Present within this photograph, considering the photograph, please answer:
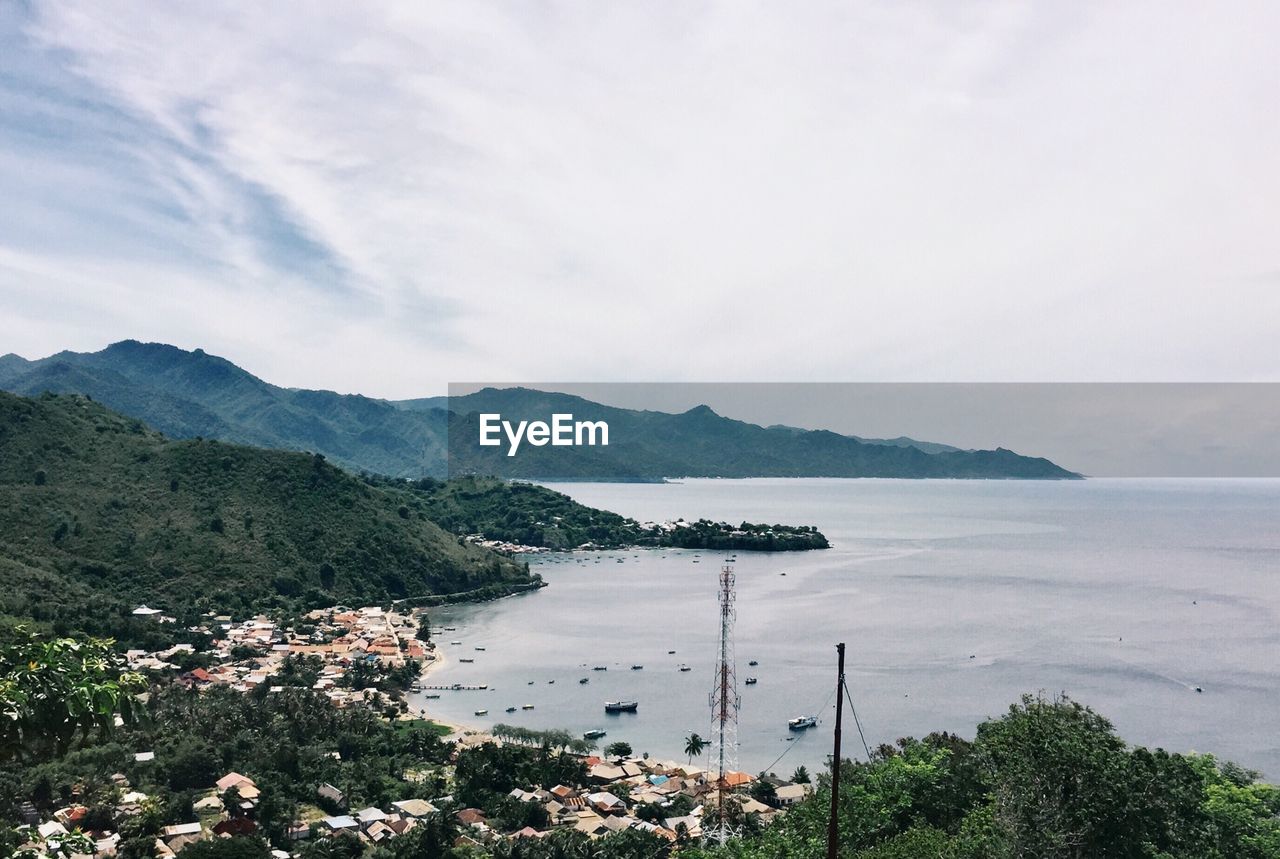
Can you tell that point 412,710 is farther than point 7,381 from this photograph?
No

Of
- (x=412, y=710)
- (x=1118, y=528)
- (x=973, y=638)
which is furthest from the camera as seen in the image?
(x=1118, y=528)

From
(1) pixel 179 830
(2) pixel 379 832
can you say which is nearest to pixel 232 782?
(1) pixel 179 830

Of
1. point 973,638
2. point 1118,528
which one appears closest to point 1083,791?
point 973,638

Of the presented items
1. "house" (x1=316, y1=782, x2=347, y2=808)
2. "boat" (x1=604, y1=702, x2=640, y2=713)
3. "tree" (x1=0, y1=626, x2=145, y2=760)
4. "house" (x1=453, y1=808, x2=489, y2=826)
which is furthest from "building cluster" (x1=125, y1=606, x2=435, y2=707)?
"tree" (x1=0, y1=626, x2=145, y2=760)

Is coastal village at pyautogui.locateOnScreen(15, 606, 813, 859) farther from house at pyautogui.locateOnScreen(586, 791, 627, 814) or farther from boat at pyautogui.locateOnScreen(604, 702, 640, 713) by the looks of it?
boat at pyautogui.locateOnScreen(604, 702, 640, 713)

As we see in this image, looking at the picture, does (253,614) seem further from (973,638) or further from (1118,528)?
(1118,528)

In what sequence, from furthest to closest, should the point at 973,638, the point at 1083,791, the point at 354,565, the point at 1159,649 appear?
the point at 354,565
the point at 973,638
the point at 1159,649
the point at 1083,791

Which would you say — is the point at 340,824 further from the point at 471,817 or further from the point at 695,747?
the point at 695,747
